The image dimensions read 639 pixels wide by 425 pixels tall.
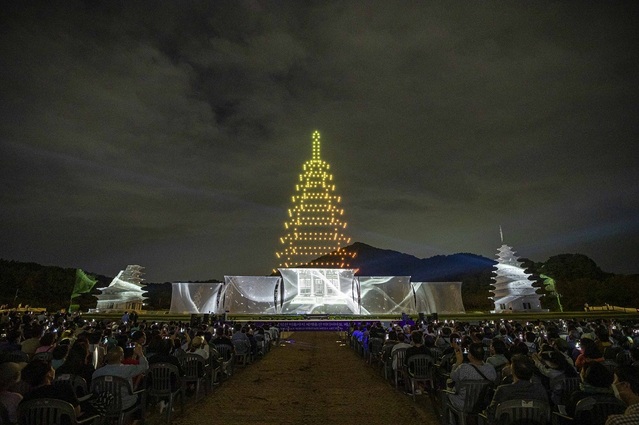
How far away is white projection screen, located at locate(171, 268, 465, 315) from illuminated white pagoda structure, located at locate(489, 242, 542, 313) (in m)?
7.56

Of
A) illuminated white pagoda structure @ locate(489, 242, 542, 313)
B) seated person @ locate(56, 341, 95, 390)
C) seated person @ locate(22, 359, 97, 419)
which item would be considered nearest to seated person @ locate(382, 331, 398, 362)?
seated person @ locate(56, 341, 95, 390)

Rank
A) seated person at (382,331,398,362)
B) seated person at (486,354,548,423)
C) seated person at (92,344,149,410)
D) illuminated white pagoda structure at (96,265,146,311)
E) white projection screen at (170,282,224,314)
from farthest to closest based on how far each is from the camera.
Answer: illuminated white pagoda structure at (96,265,146,311) → white projection screen at (170,282,224,314) → seated person at (382,331,398,362) → seated person at (92,344,149,410) → seated person at (486,354,548,423)

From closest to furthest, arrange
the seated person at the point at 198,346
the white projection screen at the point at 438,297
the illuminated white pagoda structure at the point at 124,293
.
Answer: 1. the seated person at the point at 198,346
2. the white projection screen at the point at 438,297
3. the illuminated white pagoda structure at the point at 124,293

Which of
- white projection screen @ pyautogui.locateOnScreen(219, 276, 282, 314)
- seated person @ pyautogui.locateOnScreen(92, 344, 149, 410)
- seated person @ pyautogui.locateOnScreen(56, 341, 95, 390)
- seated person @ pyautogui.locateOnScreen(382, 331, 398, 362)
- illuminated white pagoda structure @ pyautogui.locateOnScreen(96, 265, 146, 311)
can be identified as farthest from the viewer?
illuminated white pagoda structure @ pyautogui.locateOnScreen(96, 265, 146, 311)

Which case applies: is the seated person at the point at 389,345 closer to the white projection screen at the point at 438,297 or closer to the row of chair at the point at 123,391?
the row of chair at the point at 123,391

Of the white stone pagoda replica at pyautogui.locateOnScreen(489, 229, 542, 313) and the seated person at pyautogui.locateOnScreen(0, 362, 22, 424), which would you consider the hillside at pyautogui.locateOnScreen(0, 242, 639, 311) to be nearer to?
the white stone pagoda replica at pyautogui.locateOnScreen(489, 229, 542, 313)

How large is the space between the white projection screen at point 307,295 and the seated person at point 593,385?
27098 mm

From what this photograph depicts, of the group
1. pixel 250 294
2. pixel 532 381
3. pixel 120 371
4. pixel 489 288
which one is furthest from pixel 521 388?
pixel 489 288

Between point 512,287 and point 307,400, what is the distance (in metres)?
35.0

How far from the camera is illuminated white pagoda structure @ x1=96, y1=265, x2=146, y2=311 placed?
1501 inches

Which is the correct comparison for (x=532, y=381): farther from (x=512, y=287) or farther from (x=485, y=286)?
(x=485, y=286)

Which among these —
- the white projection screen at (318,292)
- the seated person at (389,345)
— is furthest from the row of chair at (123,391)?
the white projection screen at (318,292)

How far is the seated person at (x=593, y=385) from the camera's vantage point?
389cm

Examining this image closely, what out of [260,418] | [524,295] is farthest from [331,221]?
[260,418]
